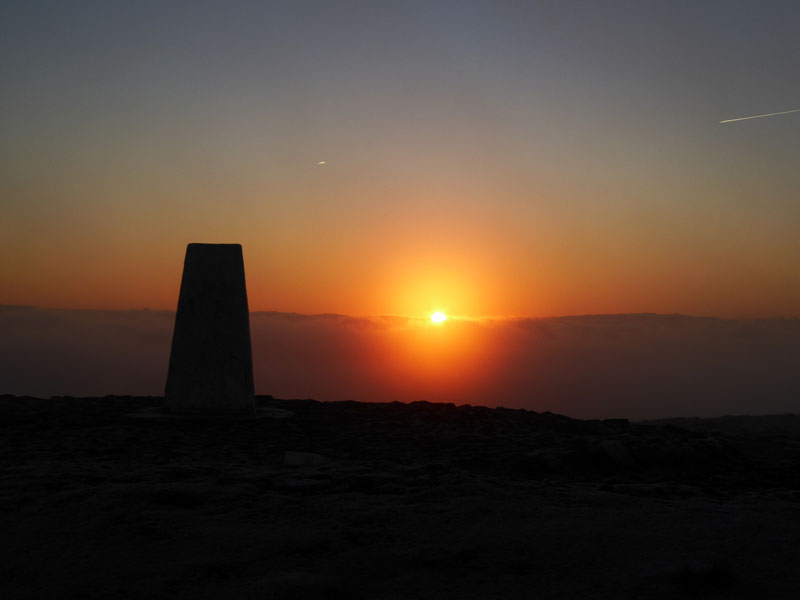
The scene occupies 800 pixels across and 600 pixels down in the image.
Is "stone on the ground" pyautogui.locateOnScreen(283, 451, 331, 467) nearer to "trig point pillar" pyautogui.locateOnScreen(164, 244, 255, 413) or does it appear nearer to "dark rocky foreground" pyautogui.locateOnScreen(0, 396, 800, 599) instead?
"dark rocky foreground" pyautogui.locateOnScreen(0, 396, 800, 599)

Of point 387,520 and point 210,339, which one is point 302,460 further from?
point 210,339

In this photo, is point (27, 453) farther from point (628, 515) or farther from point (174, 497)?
point (628, 515)

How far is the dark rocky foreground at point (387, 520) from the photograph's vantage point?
4535 millimetres

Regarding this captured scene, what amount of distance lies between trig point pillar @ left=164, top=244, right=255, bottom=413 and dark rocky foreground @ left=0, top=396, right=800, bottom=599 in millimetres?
1676

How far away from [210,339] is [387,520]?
6706 mm

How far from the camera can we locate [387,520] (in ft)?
18.4

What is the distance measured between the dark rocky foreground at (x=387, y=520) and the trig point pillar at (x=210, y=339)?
168 centimetres

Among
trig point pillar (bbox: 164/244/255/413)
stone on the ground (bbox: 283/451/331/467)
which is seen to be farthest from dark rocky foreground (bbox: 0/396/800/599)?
trig point pillar (bbox: 164/244/255/413)

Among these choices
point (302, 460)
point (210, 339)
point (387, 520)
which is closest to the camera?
point (387, 520)

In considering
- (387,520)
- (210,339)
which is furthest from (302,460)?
(210,339)

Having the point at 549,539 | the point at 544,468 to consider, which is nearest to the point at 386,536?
the point at 549,539

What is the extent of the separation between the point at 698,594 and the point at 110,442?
7.39 meters

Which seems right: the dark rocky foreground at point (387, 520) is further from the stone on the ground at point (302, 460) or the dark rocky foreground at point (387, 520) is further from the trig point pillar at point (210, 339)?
the trig point pillar at point (210, 339)

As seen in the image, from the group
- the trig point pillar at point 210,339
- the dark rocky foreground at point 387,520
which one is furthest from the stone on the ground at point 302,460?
the trig point pillar at point 210,339
